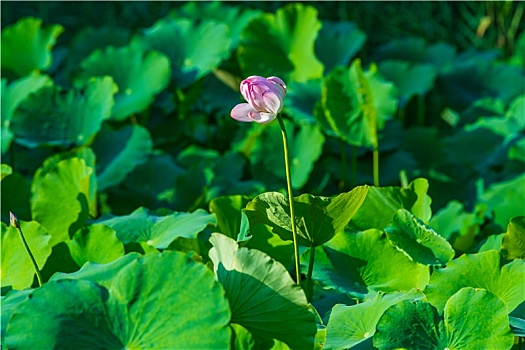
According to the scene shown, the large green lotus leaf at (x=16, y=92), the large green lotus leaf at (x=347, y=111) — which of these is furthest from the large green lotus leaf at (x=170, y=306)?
the large green lotus leaf at (x=16, y=92)

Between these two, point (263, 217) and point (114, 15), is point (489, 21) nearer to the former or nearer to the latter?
point (114, 15)

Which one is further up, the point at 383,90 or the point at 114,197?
the point at 383,90

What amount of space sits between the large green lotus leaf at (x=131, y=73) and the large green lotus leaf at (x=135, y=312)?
1.10 m

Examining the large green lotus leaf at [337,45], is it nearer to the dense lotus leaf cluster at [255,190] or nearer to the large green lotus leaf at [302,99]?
the dense lotus leaf cluster at [255,190]

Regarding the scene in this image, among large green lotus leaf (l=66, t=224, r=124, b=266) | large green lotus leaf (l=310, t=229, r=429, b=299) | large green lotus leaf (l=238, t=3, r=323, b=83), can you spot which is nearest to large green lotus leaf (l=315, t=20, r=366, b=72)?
large green lotus leaf (l=238, t=3, r=323, b=83)

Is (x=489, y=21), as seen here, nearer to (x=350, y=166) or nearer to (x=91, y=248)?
(x=350, y=166)

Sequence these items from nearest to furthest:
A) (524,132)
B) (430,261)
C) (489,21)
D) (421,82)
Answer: (430,261)
(524,132)
(421,82)
(489,21)

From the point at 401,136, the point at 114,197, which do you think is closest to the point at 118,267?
the point at 114,197

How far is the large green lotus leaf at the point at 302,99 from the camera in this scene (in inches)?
76.4

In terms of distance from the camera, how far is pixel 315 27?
210cm

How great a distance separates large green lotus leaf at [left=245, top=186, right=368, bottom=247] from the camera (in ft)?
3.28

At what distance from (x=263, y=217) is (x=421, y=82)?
4.40 feet

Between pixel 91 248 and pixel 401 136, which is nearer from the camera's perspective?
pixel 91 248

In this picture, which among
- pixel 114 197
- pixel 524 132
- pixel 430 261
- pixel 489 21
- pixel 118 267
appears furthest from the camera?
pixel 489 21
